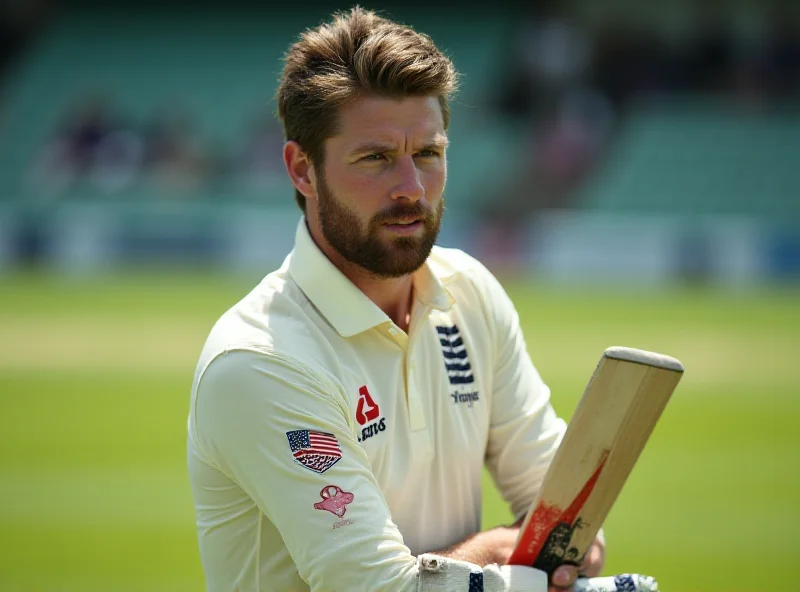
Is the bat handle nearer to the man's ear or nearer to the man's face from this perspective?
the man's face

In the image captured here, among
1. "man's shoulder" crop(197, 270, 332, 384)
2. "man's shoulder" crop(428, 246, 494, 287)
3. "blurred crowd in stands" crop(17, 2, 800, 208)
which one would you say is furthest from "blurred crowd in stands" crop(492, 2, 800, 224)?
"man's shoulder" crop(197, 270, 332, 384)

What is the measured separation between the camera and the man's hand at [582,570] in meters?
2.87

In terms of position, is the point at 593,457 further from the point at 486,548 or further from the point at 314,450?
the point at 314,450

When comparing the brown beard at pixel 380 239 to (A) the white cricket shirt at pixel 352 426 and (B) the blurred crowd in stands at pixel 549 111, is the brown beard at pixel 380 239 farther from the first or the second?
(B) the blurred crowd in stands at pixel 549 111

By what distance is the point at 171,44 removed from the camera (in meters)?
28.2

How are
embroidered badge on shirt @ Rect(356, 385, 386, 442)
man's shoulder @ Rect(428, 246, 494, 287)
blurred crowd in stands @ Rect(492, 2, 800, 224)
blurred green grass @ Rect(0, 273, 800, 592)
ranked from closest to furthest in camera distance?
1. embroidered badge on shirt @ Rect(356, 385, 386, 442)
2. man's shoulder @ Rect(428, 246, 494, 287)
3. blurred green grass @ Rect(0, 273, 800, 592)
4. blurred crowd in stands @ Rect(492, 2, 800, 224)

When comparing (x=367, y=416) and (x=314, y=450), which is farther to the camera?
(x=367, y=416)

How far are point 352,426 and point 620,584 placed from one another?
30.5 inches

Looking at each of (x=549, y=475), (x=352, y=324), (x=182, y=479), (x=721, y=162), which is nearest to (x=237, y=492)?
(x=352, y=324)

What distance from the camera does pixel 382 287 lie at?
313 cm

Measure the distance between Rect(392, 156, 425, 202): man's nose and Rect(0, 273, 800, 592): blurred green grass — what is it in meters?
3.32

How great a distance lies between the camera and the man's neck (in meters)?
Answer: 3.09

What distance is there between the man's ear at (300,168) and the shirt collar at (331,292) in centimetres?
13

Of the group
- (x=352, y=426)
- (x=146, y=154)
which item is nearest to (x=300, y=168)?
(x=352, y=426)
